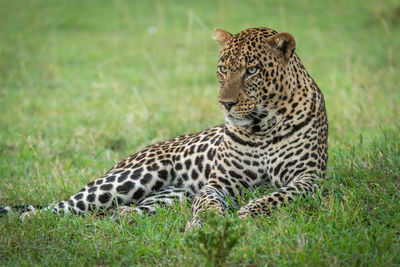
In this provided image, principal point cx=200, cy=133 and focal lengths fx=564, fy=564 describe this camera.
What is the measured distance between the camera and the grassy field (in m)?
4.81

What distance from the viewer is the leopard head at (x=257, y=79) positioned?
570cm

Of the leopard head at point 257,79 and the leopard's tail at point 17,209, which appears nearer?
the leopard head at point 257,79

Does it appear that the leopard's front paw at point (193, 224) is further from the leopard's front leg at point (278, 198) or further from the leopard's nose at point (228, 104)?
the leopard's nose at point (228, 104)

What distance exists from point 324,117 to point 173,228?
216 centimetres

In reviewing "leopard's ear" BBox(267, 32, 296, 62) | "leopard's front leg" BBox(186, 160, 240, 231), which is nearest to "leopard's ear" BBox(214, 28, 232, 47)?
"leopard's ear" BBox(267, 32, 296, 62)

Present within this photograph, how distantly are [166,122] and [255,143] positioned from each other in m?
4.58

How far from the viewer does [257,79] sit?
5777 millimetres

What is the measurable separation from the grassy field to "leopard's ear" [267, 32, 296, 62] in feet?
4.83

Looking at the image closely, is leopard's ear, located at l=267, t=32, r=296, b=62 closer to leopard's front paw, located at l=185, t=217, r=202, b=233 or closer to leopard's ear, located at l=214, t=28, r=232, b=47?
leopard's ear, located at l=214, t=28, r=232, b=47

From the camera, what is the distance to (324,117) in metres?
6.32

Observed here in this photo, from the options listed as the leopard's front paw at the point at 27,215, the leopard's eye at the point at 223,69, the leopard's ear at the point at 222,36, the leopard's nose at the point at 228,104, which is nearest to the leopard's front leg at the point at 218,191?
the leopard's nose at the point at 228,104

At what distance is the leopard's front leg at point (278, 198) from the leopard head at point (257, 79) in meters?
0.71

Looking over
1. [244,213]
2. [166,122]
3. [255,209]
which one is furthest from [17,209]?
[166,122]

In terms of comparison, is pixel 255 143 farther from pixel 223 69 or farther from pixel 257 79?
pixel 223 69
